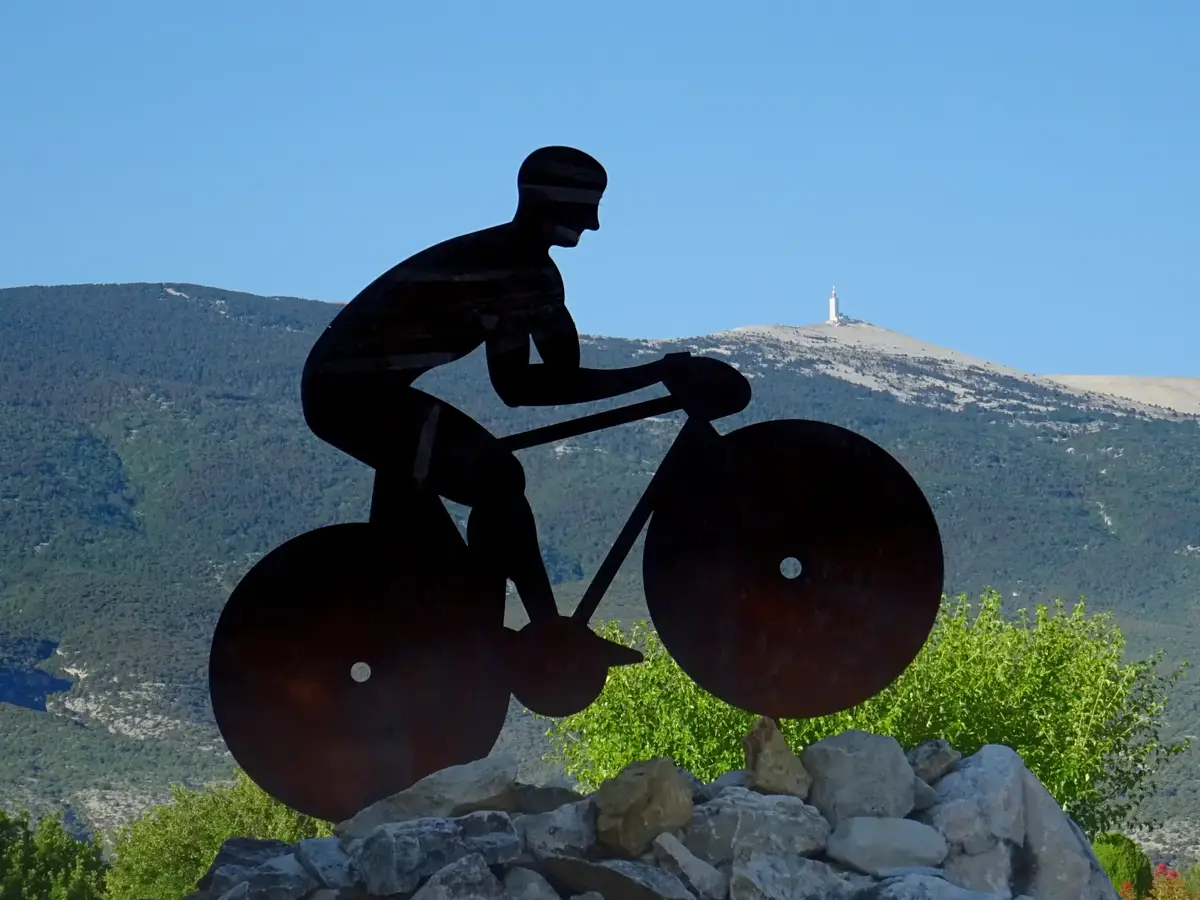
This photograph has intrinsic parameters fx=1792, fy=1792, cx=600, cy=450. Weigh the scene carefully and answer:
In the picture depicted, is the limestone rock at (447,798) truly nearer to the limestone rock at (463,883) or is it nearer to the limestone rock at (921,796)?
the limestone rock at (463,883)

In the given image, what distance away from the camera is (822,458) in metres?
7.73

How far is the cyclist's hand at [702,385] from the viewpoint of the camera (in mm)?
7809

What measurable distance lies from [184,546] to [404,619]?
66.2 meters

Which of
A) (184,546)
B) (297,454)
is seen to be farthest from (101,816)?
(297,454)

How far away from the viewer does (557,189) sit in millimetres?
7812

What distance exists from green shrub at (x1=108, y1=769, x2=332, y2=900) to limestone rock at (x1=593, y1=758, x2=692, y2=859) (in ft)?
68.2

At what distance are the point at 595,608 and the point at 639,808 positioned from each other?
2.99ft

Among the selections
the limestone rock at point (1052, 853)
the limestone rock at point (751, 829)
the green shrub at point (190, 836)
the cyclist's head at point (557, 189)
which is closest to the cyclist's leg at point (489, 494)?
the cyclist's head at point (557, 189)

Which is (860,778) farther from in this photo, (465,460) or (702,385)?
(465,460)

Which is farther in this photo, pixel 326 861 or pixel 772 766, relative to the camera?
pixel 772 766

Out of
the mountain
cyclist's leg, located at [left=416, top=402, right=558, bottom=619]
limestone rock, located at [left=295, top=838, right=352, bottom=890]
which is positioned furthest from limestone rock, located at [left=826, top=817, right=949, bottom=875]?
the mountain

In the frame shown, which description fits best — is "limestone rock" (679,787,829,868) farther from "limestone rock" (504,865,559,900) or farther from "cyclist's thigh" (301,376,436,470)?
"cyclist's thigh" (301,376,436,470)

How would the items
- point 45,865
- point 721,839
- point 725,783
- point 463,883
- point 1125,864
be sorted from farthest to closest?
point 45,865 → point 1125,864 → point 725,783 → point 721,839 → point 463,883

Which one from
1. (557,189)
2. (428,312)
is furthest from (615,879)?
(557,189)
